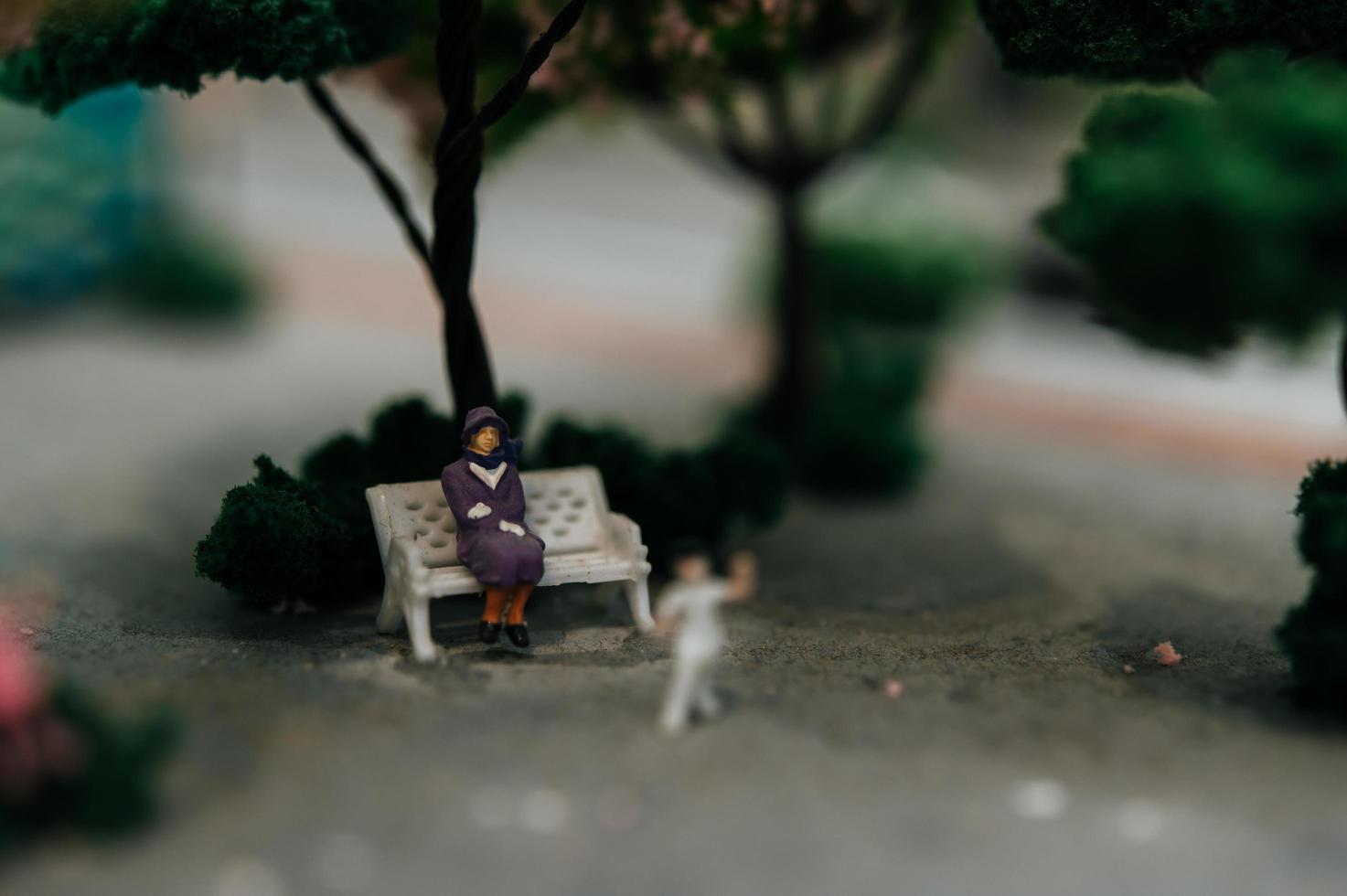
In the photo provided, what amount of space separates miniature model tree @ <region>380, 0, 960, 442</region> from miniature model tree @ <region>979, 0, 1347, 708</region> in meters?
2.00

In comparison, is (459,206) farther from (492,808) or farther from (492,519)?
(492,808)

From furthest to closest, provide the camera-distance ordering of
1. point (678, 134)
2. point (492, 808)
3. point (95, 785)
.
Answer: point (678, 134) → point (492, 808) → point (95, 785)

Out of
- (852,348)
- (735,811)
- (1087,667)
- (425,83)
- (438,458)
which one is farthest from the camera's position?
(852,348)

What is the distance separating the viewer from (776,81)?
9625 mm

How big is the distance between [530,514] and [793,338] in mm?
4906

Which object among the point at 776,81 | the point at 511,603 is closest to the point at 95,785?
the point at 511,603

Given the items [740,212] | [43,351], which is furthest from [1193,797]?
[740,212]

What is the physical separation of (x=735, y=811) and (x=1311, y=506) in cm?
316

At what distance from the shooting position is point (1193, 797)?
522 cm

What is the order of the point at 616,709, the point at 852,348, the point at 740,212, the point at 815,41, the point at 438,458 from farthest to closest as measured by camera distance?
the point at 740,212 < the point at 852,348 < the point at 815,41 < the point at 438,458 < the point at 616,709

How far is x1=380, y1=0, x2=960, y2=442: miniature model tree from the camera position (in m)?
8.47

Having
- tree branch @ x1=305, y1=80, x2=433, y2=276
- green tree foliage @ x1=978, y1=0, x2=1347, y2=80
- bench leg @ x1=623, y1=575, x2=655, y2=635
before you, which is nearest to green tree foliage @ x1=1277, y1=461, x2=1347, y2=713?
green tree foliage @ x1=978, y1=0, x2=1347, y2=80

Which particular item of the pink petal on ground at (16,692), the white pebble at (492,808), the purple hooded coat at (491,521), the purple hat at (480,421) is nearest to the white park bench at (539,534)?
the purple hooded coat at (491,521)

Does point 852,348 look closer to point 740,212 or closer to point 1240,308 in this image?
point 1240,308
